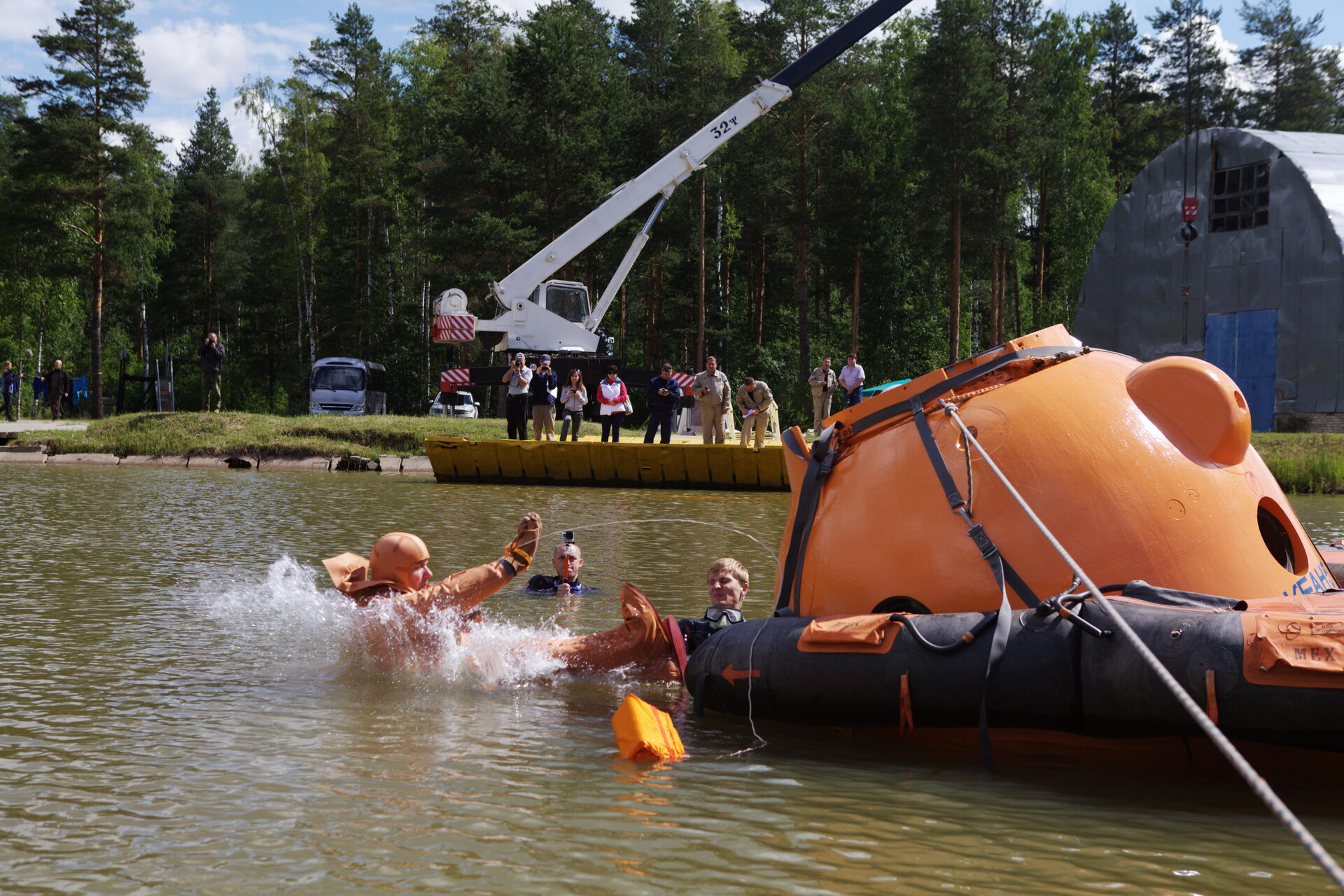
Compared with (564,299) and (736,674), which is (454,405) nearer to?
(564,299)

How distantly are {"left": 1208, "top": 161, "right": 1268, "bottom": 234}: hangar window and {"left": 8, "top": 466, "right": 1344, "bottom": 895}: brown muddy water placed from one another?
1158 inches

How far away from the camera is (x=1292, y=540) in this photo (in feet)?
20.3

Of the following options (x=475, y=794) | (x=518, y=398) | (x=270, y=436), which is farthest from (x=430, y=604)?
(x=270, y=436)

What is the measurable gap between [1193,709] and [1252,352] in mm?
31943

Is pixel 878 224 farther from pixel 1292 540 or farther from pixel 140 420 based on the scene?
pixel 1292 540

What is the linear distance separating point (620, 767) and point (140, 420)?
87.1 ft

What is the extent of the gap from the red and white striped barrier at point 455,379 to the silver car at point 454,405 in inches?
23.3

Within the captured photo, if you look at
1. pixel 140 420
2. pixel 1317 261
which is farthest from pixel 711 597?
pixel 1317 261

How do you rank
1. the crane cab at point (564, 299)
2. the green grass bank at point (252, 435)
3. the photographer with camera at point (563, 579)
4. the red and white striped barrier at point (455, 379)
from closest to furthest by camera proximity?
the photographer with camera at point (563, 579)
the green grass bank at point (252, 435)
the crane cab at point (564, 299)
the red and white striped barrier at point (455, 379)

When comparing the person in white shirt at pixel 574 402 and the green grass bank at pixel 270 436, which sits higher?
the person in white shirt at pixel 574 402

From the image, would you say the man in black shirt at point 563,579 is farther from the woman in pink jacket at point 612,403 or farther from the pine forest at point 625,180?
the pine forest at point 625,180

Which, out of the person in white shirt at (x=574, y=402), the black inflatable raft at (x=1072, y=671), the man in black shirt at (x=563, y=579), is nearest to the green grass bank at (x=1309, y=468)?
the person in white shirt at (x=574, y=402)

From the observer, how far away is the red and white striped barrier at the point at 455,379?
1375 inches

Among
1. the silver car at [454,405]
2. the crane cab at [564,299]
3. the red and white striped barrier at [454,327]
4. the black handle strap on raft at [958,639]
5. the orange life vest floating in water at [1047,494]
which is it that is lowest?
the black handle strap on raft at [958,639]
